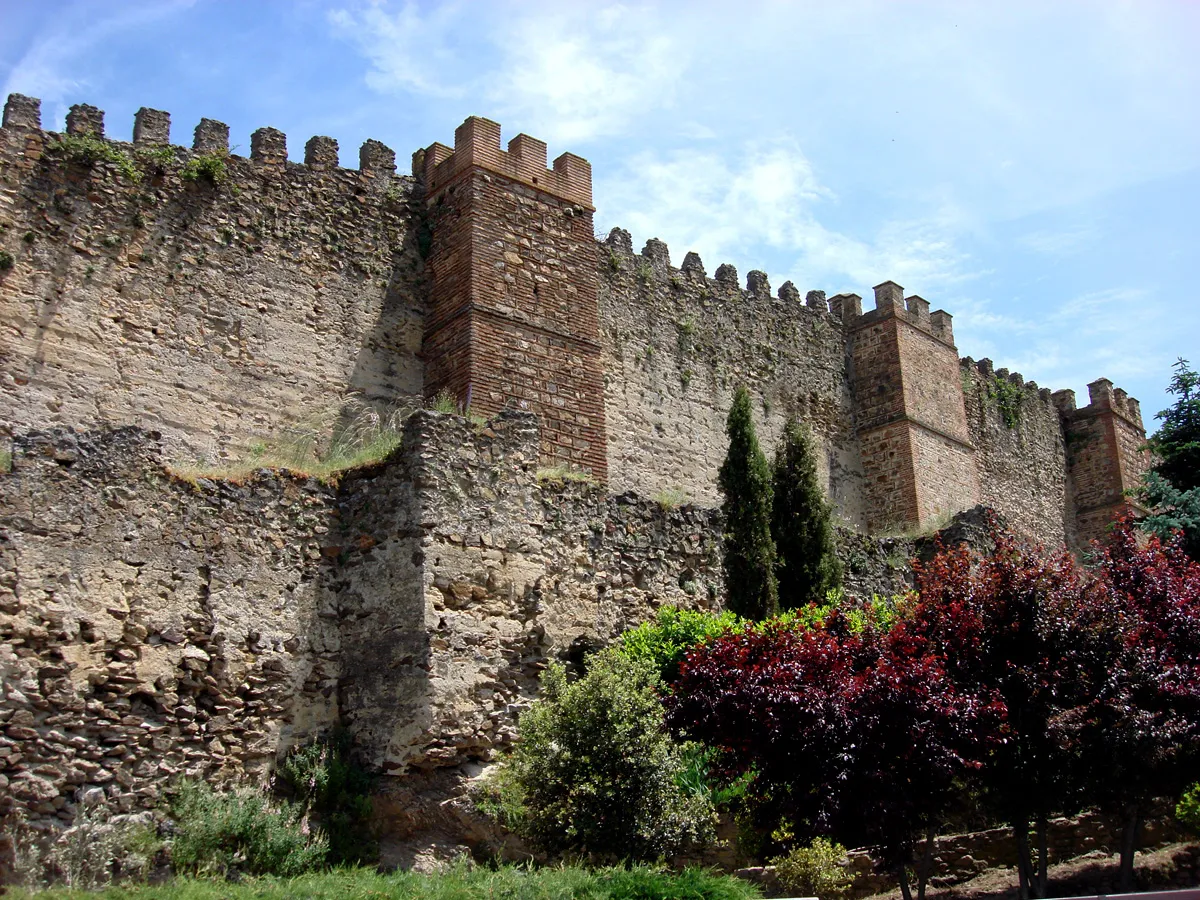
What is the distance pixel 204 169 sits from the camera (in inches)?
680

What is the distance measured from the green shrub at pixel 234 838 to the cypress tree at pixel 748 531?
6.00 metres

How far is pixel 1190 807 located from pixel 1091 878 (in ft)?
4.61

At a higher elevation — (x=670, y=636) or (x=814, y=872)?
(x=670, y=636)

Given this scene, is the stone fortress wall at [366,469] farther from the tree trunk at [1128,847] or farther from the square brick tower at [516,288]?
the tree trunk at [1128,847]

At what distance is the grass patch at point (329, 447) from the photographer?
13.1 m

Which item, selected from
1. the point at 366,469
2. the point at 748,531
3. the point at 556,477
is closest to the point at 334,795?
the point at 366,469

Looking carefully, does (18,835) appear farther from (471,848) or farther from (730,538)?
(730,538)

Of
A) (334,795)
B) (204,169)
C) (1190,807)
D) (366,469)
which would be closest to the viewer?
(334,795)

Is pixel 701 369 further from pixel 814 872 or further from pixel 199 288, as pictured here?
pixel 814 872

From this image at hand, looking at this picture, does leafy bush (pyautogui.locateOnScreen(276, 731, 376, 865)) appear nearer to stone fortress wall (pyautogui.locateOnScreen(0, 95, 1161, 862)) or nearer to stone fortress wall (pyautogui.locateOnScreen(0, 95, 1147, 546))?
stone fortress wall (pyautogui.locateOnScreen(0, 95, 1161, 862))

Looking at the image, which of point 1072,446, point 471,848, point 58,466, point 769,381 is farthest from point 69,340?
point 1072,446

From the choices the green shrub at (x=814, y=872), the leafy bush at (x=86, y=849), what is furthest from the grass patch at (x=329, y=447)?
the green shrub at (x=814, y=872)

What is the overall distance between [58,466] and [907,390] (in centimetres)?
1819

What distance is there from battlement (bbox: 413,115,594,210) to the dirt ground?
11052mm
